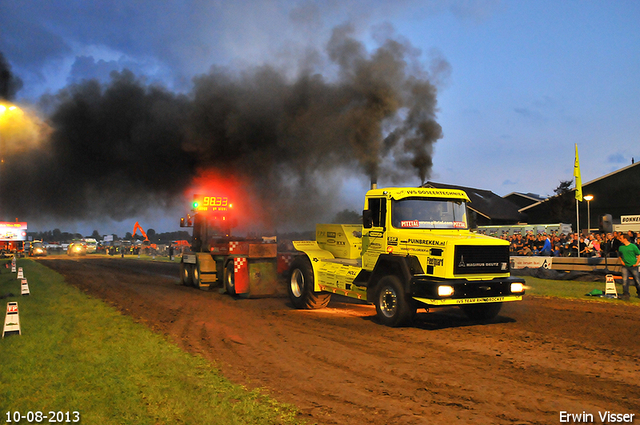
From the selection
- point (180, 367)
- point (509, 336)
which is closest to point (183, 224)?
point (180, 367)

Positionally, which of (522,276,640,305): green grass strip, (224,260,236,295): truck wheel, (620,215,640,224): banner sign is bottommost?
(522,276,640,305): green grass strip

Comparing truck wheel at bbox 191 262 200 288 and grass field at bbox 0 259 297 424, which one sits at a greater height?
truck wheel at bbox 191 262 200 288

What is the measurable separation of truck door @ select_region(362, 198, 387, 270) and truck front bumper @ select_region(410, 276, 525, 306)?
3.97 ft

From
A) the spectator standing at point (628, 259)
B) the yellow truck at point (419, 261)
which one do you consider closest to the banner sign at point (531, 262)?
the spectator standing at point (628, 259)

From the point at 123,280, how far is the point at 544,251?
18.2 meters

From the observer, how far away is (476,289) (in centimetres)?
836

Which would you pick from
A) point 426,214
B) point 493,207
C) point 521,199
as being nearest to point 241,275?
point 426,214

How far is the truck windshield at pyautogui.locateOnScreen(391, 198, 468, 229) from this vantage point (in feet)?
29.9

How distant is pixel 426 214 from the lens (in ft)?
30.3

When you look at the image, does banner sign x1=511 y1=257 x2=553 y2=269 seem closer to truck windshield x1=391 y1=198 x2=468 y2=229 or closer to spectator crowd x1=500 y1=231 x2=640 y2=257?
spectator crowd x1=500 y1=231 x2=640 y2=257

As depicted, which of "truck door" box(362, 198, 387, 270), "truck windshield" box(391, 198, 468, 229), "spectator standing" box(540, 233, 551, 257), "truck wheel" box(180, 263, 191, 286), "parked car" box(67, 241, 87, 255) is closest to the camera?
"truck windshield" box(391, 198, 468, 229)

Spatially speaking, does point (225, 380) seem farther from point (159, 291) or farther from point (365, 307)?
point (159, 291)

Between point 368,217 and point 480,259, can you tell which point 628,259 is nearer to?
point 480,259

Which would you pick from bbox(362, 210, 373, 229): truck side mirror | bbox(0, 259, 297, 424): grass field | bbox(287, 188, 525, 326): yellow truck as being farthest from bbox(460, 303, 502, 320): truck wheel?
bbox(0, 259, 297, 424): grass field
